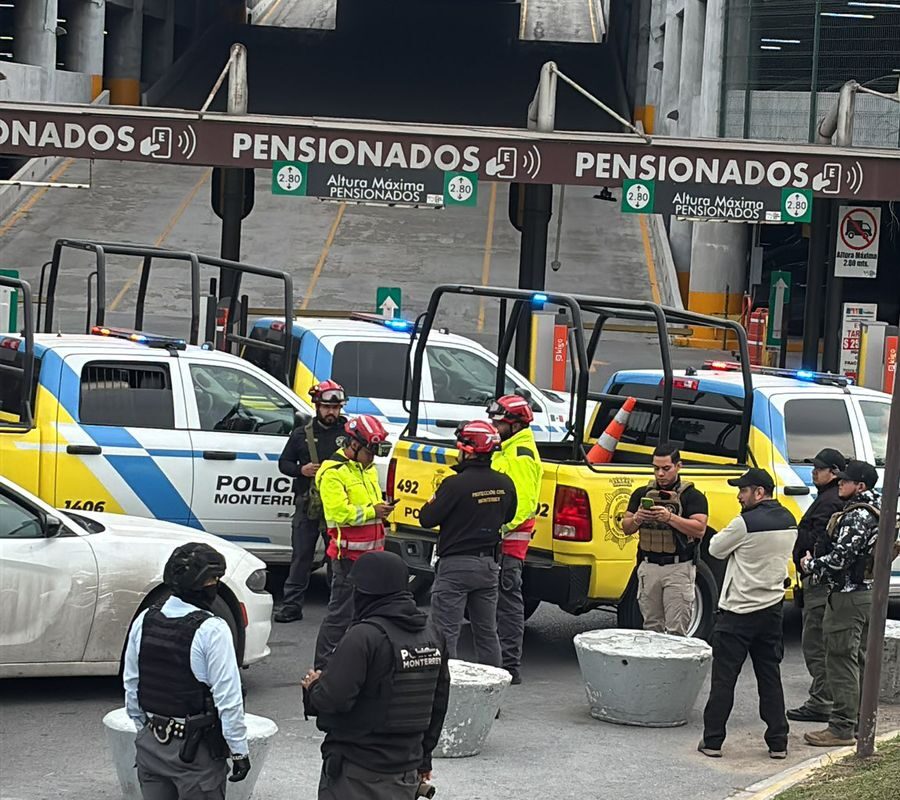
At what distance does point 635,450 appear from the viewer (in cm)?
1268

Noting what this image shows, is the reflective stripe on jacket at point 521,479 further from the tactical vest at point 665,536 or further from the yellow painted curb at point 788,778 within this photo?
the yellow painted curb at point 788,778

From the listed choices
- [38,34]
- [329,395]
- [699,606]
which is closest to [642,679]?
[699,606]

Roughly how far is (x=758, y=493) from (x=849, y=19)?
32.1 metres

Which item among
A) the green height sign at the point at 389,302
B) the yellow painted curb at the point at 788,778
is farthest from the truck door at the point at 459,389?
the green height sign at the point at 389,302

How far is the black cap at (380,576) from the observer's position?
5.96 metres

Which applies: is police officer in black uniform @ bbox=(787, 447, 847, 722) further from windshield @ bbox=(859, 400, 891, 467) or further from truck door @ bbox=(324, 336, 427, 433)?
truck door @ bbox=(324, 336, 427, 433)

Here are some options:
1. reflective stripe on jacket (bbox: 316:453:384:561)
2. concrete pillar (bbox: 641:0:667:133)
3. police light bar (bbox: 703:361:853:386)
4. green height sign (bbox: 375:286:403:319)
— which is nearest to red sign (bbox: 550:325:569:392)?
green height sign (bbox: 375:286:403:319)

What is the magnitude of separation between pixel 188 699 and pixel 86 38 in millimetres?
50433

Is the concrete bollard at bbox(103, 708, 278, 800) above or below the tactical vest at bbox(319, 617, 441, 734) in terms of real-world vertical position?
below

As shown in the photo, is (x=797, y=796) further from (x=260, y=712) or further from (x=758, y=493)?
(x=260, y=712)

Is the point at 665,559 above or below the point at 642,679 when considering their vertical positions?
above

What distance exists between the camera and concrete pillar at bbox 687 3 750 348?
138 ft

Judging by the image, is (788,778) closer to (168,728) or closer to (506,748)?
(506,748)

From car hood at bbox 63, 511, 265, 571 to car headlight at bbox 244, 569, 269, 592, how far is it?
0.06 m
